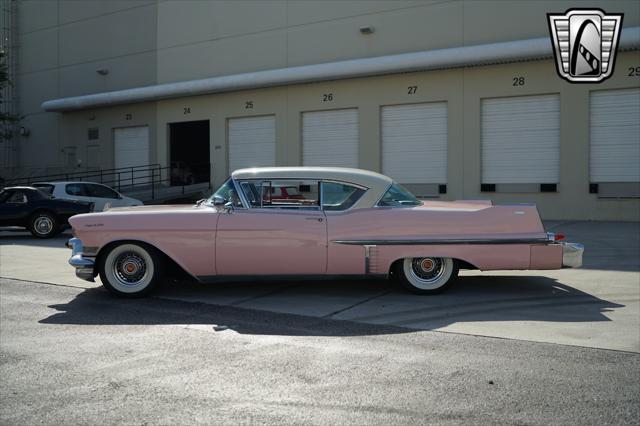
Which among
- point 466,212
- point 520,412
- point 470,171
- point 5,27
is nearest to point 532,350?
point 520,412

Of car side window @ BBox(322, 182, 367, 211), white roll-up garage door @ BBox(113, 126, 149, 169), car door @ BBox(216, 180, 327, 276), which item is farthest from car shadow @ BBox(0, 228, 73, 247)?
white roll-up garage door @ BBox(113, 126, 149, 169)

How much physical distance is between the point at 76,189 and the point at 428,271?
1289cm

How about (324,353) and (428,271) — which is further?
(428,271)

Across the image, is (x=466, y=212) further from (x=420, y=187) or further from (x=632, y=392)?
(x=420, y=187)

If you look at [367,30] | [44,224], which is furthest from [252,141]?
[44,224]

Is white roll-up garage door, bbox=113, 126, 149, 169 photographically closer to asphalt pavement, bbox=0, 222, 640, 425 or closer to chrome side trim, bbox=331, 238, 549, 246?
asphalt pavement, bbox=0, 222, 640, 425

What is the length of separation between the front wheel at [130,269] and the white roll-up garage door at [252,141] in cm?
1652

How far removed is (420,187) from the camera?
2073cm

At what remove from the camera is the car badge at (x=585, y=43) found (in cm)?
1584

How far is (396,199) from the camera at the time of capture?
289 inches

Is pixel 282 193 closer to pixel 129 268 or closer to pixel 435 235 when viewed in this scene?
pixel 435 235

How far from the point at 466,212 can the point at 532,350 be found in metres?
2.39

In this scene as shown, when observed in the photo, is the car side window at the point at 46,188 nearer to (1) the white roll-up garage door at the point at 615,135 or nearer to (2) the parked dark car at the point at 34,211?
(2) the parked dark car at the point at 34,211

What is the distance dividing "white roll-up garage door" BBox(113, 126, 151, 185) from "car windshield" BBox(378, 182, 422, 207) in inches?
828
